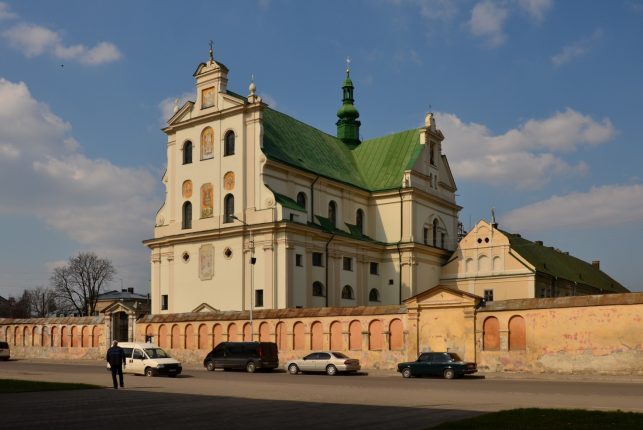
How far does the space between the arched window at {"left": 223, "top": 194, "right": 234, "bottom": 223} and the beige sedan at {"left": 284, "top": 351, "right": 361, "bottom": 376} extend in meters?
21.5

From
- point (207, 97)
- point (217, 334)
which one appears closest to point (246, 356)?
point (217, 334)

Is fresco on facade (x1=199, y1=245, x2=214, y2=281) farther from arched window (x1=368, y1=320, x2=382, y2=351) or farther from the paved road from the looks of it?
the paved road

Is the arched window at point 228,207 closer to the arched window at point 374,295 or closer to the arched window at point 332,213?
the arched window at point 332,213

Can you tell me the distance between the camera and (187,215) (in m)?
63.8

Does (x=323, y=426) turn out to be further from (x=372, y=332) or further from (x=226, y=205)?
(x=226, y=205)

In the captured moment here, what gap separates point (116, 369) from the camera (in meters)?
28.0

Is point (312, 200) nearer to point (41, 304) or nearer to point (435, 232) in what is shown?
point (435, 232)

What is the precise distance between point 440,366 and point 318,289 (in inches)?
1027

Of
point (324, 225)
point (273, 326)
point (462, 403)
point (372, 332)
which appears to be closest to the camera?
point (462, 403)

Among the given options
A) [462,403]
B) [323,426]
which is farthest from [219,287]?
[323,426]

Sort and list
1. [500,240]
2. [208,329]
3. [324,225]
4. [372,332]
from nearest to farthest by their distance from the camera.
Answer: [372,332], [208,329], [324,225], [500,240]

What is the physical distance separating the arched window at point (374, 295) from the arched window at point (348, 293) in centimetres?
288

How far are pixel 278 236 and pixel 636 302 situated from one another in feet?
92.8

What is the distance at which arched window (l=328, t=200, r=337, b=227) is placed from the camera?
6697cm
